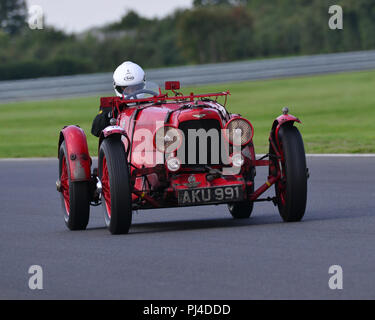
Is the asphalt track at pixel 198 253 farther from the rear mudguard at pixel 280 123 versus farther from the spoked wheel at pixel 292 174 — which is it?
the rear mudguard at pixel 280 123

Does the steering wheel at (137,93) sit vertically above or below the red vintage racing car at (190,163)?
above

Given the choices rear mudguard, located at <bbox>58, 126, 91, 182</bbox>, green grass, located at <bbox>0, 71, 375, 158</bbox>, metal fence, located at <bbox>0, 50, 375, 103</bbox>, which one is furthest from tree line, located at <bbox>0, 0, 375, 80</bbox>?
rear mudguard, located at <bbox>58, 126, 91, 182</bbox>

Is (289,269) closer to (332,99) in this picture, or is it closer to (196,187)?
(196,187)

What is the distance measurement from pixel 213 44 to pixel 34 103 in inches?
1202

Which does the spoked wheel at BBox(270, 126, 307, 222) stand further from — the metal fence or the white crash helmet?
the metal fence

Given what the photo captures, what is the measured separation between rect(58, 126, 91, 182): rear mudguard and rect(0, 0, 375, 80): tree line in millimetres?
31875

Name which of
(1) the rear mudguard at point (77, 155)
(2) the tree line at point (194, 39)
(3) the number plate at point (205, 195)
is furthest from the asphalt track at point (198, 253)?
(2) the tree line at point (194, 39)

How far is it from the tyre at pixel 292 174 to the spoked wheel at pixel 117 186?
1455mm

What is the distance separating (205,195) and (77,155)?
5.20 ft

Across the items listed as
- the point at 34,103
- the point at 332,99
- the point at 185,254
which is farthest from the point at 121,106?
the point at 34,103

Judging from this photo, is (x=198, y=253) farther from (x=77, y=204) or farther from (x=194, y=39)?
(x=194, y=39)

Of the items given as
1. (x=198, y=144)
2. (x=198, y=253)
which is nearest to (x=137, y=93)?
(x=198, y=144)

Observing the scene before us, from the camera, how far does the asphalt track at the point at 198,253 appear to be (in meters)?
6.59

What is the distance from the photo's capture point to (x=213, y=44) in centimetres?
6062
